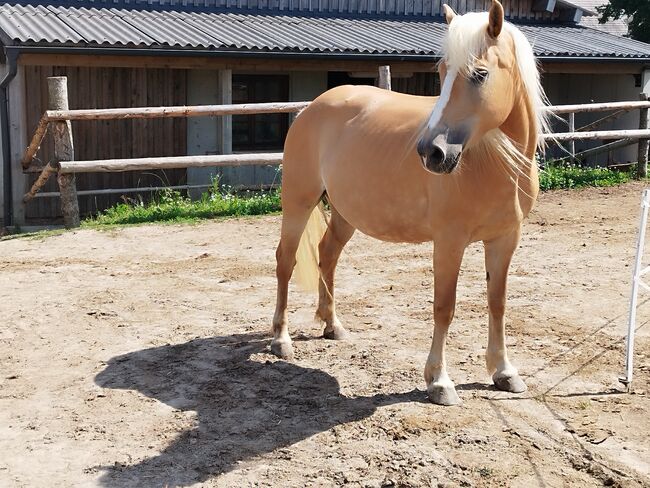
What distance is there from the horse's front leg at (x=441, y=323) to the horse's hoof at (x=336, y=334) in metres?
1.17

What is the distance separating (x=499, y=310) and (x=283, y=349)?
1382 mm

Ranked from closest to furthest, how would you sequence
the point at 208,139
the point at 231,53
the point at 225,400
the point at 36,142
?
the point at 225,400 < the point at 36,142 < the point at 231,53 < the point at 208,139

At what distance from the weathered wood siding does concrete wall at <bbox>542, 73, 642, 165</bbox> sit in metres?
7.53

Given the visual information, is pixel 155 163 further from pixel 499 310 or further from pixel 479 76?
pixel 479 76

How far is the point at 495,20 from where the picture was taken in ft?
12.6

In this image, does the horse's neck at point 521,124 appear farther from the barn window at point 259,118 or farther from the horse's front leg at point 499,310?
the barn window at point 259,118

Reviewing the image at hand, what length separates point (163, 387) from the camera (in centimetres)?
481

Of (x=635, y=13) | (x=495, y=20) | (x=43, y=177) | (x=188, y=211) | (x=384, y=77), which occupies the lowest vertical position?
(x=188, y=211)

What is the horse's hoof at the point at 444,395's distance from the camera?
14.4ft

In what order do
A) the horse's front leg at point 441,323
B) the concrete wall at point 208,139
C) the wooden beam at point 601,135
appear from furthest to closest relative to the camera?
the concrete wall at point 208,139, the wooden beam at point 601,135, the horse's front leg at point 441,323

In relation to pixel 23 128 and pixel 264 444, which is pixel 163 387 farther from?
pixel 23 128

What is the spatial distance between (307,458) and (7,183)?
8621mm

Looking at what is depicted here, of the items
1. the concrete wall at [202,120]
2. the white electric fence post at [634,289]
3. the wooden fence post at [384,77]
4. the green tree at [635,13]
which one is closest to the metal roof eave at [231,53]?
the wooden fence post at [384,77]

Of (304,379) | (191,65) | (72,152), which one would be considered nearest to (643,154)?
(191,65)
